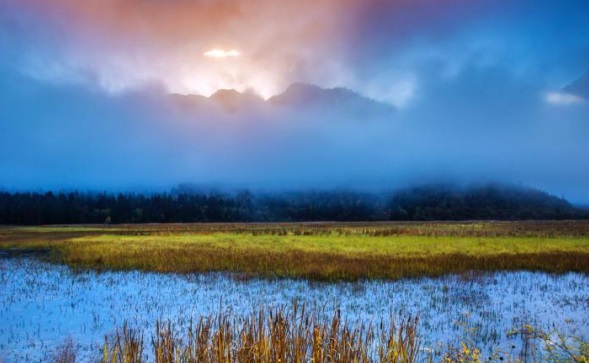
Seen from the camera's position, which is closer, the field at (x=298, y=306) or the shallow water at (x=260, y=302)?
the field at (x=298, y=306)

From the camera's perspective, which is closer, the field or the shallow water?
the field

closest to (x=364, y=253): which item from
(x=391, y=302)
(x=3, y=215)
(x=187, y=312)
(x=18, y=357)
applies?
(x=391, y=302)

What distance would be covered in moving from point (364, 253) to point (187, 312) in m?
21.5

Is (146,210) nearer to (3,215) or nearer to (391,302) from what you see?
(3,215)

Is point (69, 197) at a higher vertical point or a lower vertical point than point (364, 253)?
higher

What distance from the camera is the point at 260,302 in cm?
1798

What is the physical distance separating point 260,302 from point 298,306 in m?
1.83

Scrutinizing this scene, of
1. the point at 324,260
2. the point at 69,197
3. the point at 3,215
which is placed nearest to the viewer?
the point at 324,260

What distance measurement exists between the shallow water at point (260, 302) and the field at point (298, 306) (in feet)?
0.22

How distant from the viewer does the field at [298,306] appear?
8992 mm

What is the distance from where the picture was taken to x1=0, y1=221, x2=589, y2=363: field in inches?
354

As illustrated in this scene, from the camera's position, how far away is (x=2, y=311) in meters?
17.1

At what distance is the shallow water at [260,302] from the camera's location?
44.2ft

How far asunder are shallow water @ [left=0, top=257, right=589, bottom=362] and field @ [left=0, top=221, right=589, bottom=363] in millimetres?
66
